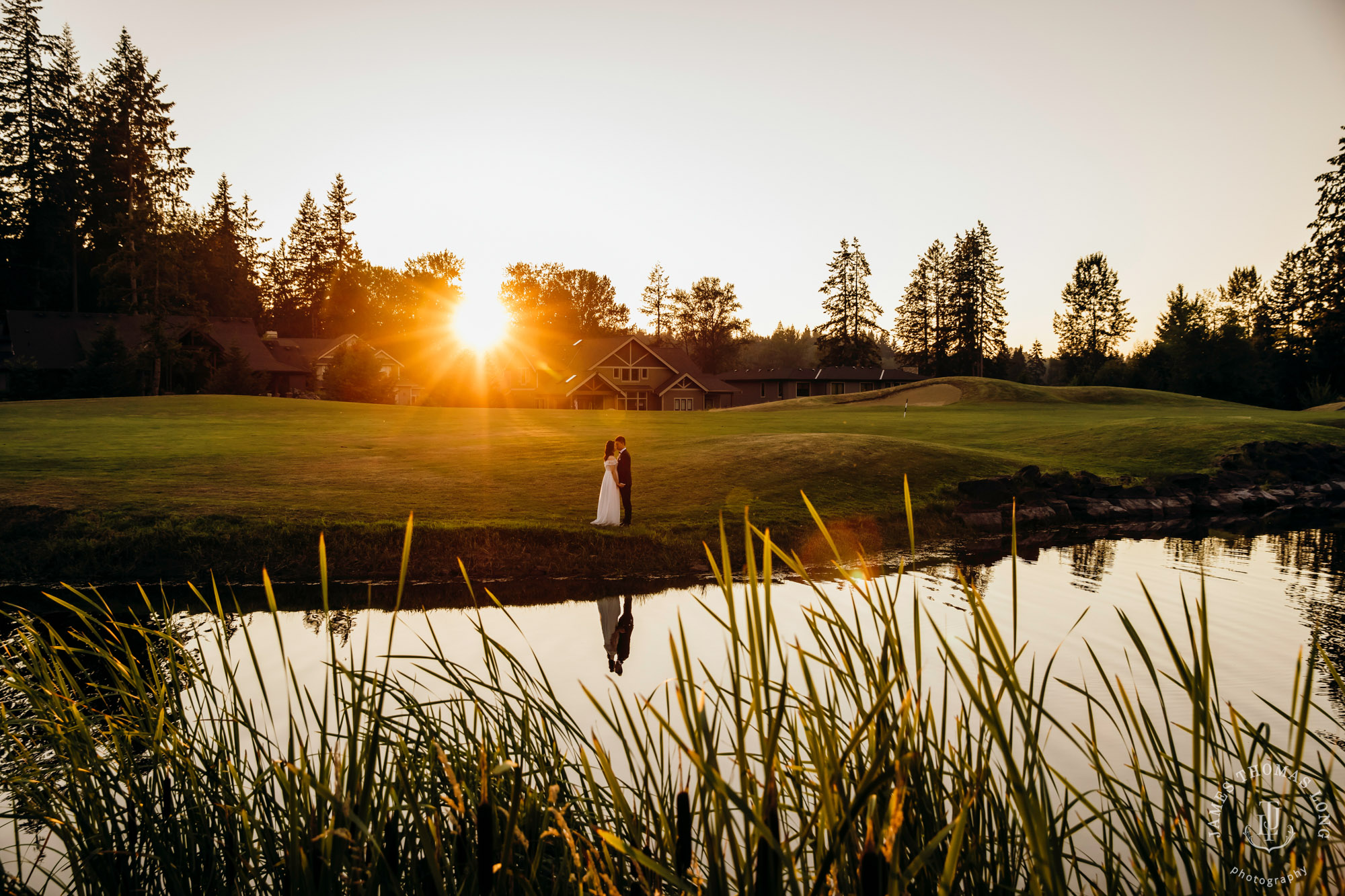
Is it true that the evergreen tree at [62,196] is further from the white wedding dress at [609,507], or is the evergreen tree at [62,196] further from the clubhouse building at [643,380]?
the white wedding dress at [609,507]

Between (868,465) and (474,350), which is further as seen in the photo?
(474,350)

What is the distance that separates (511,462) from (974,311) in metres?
79.0

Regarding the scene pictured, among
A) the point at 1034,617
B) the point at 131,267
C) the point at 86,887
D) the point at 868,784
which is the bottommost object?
the point at 1034,617

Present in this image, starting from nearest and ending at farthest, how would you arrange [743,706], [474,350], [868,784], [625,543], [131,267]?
1. [868,784]
2. [743,706]
3. [625,543]
4. [131,267]
5. [474,350]

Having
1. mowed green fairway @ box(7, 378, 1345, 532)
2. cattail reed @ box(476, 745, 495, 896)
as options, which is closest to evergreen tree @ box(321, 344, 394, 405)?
mowed green fairway @ box(7, 378, 1345, 532)

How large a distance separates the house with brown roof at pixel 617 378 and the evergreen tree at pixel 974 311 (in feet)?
93.7

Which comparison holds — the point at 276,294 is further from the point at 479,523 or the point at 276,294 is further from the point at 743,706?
the point at 743,706

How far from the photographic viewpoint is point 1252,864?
264 centimetres

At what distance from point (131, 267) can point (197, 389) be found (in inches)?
329

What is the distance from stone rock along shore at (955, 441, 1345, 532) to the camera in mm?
21109

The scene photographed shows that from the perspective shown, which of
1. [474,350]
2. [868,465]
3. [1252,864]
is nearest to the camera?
[1252,864]

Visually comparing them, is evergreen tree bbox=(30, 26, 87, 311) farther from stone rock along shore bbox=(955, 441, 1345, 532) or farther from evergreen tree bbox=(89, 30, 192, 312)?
stone rock along shore bbox=(955, 441, 1345, 532)

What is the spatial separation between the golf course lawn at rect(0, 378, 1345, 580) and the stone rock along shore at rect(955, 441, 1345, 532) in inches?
38.8

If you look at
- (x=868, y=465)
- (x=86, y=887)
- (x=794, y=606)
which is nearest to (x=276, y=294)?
(x=868, y=465)
